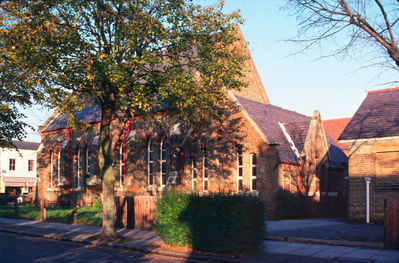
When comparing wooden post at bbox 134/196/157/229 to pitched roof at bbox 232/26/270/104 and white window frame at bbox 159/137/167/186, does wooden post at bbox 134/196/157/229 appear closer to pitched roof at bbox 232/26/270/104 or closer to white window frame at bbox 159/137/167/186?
white window frame at bbox 159/137/167/186

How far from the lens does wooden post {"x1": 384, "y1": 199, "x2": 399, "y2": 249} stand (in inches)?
542

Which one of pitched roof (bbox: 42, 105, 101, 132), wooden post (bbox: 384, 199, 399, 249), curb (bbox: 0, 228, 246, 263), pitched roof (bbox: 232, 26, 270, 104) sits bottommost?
curb (bbox: 0, 228, 246, 263)

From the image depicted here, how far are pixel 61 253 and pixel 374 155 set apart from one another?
1811 centimetres

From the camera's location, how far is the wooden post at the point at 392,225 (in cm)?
1377

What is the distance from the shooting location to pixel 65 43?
632 inches

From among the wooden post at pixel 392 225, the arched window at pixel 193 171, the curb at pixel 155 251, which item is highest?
the arched window at pixel 193 171

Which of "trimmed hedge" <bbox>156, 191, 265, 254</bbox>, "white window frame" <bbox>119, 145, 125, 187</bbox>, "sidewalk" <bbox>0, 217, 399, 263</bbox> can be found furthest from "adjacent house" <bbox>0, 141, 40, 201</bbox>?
"trimmed hedge" <bbox>156, 191, 265, 254</bbox>

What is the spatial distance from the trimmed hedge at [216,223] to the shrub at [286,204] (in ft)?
39.6

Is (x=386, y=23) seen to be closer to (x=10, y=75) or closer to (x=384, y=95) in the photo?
(x=10, y=75)

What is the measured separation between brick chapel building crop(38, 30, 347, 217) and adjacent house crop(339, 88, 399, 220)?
4.32m

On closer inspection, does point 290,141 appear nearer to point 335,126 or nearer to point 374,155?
point 374,155

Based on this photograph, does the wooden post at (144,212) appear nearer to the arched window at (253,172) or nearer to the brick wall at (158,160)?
the brick wall at (158,160)

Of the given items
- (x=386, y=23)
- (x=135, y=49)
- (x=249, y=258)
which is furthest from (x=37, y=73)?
(x=386, y=23)

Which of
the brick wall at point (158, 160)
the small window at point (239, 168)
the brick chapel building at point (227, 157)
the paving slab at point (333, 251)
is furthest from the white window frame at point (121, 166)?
the paving slab at point (333, 251)
